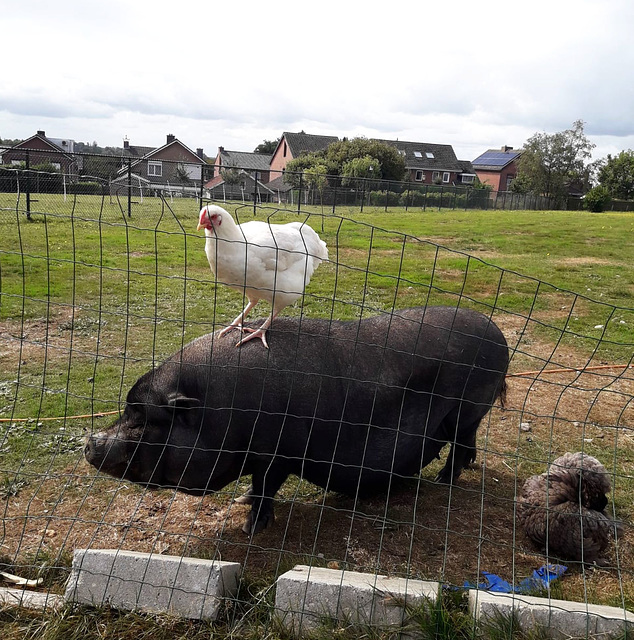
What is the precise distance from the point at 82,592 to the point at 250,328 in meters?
1.97

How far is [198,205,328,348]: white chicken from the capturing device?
4.30 meters

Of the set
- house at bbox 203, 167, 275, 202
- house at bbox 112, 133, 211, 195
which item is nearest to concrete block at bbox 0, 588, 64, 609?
house at bbox 112, 133, 211, 195

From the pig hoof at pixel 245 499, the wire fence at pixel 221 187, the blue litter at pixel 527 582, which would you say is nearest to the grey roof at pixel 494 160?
the wire fence at pixel 221 187

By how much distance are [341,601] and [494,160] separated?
77025mm

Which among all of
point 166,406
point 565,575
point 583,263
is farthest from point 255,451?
point 583,263

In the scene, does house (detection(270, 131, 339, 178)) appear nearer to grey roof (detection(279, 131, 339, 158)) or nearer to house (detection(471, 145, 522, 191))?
grey roof (detection(279, 131, 339, 158))

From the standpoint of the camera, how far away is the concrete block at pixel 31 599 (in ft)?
10.9

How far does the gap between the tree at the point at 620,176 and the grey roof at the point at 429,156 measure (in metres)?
15.1

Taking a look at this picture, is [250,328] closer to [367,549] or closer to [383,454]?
[383,454]

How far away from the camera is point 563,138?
60656 mm

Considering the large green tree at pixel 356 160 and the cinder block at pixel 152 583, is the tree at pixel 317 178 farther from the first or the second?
the cinder block at pixel 152 583

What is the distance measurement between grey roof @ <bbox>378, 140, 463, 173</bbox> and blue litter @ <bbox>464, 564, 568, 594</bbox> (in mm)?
66452

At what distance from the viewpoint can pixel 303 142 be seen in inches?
2437

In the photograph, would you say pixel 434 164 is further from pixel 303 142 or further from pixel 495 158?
pixel 303 142
